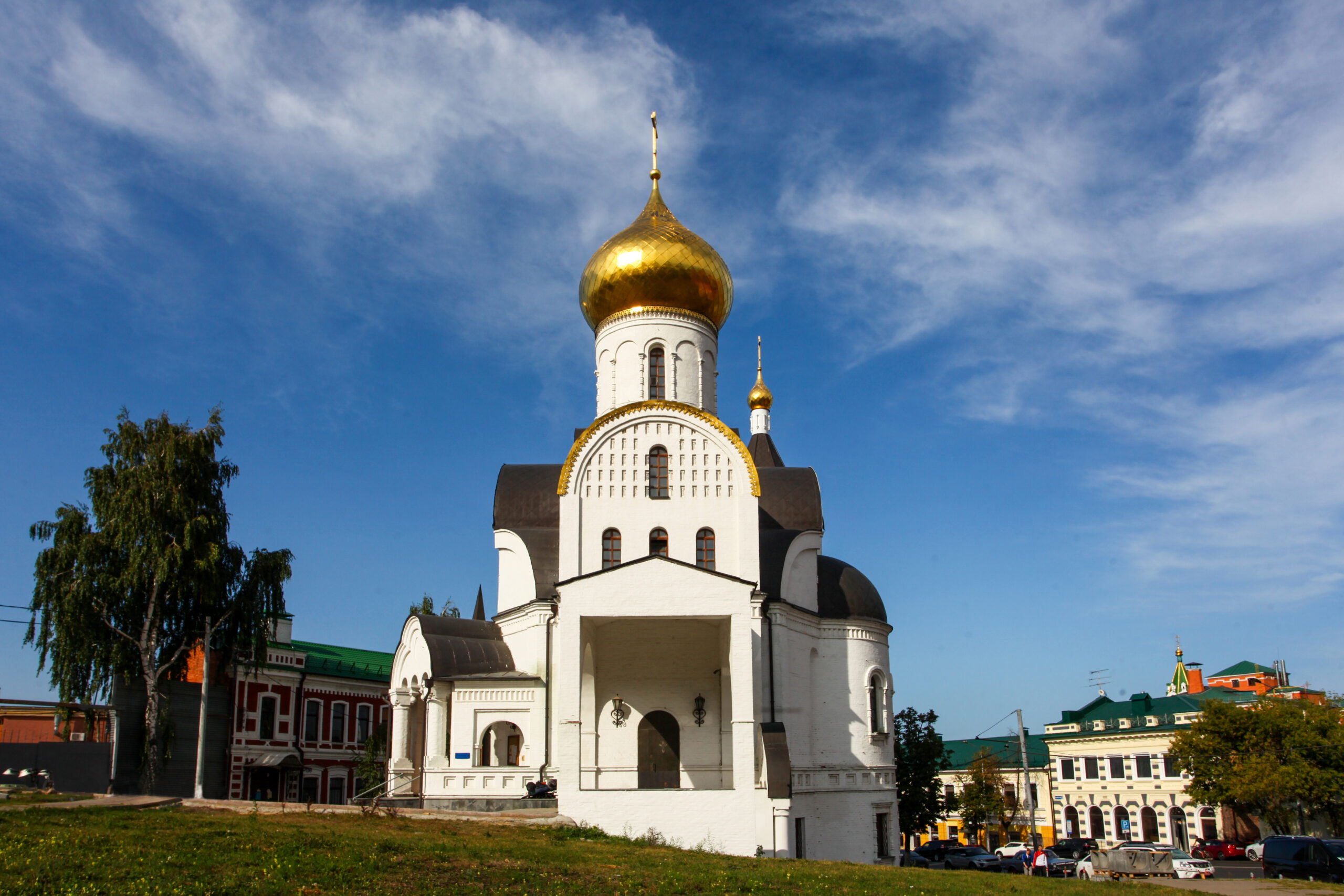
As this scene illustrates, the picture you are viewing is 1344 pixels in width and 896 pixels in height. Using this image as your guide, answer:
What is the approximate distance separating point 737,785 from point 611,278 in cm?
1196

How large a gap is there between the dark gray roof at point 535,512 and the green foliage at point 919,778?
10.9 metres

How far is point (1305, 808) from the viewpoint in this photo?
30766 millimetres

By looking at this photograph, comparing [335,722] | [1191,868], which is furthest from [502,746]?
[1191,868]

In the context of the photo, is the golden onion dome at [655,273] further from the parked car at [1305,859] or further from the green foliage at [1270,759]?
the green foliage at [1270,759]

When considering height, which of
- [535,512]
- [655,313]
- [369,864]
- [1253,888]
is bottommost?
[1253,888]

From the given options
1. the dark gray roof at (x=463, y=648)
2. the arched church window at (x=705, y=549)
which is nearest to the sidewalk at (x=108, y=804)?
the dark gray roof at (x=463, y=648)

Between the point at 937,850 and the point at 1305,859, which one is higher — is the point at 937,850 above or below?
below

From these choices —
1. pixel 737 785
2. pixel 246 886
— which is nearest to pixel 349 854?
pixel 246 886

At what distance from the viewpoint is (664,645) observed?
67.2 ft

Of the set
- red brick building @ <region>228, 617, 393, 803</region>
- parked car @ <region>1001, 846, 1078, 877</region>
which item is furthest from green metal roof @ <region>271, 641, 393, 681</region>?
parked car @ <region>1001, 846, 1078, 877</region>

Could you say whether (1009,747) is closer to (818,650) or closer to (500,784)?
(818,650)

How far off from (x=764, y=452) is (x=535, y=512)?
36.8 feet

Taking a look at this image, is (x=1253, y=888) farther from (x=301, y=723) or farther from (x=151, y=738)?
(x=301, y=723)

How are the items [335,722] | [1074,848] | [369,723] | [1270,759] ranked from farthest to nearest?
1. [369,723]
2. [335,722]
3. [1270,759]
4. [1074,848]
